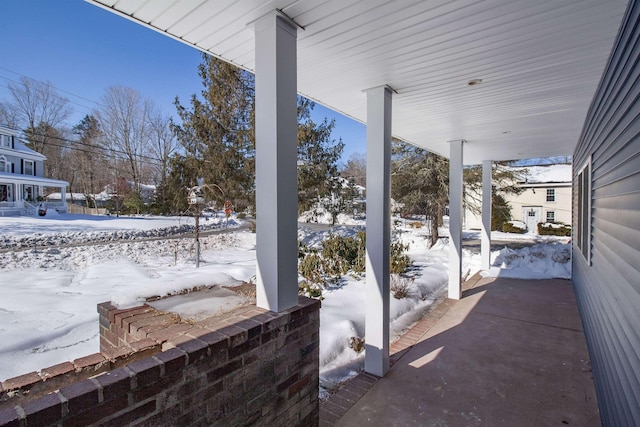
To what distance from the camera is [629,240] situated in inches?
67.2

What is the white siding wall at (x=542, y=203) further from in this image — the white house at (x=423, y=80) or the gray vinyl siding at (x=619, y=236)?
the white house at (x=423, y=80)

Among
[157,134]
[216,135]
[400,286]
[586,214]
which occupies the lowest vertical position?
[400,286]

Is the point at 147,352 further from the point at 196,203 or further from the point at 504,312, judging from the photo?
the point at 196,203

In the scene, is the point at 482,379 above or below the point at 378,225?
below

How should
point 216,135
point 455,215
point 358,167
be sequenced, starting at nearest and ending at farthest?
point 455,215 < point 216,135 < point 358,167

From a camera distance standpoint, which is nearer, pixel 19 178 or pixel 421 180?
pixel 421 180

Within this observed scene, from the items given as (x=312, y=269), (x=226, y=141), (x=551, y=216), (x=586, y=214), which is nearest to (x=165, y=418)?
(x=586, y=214)

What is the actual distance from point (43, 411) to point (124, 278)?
6.55 m

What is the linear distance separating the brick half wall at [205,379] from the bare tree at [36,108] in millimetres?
21533

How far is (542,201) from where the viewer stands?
→ 19.7m

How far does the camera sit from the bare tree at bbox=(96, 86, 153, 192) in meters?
18.8

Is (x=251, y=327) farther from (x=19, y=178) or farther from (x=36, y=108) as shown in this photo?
(x=36, y=108)

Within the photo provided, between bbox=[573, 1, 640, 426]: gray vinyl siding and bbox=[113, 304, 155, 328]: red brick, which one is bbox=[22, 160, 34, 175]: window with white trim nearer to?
bbox=[113, 304, 155, 328]: red brick

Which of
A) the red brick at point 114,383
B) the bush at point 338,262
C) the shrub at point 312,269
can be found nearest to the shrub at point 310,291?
the shrub at point 312,269
